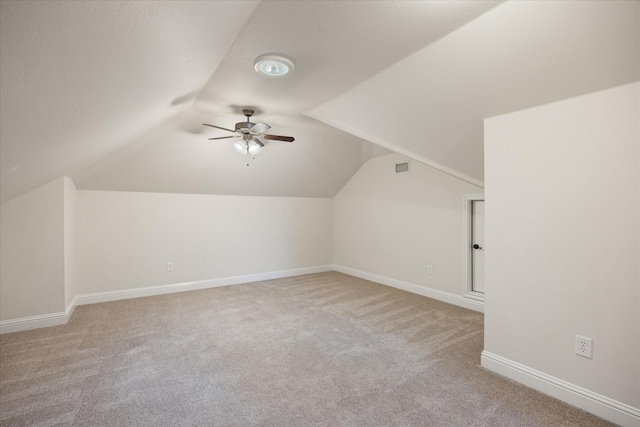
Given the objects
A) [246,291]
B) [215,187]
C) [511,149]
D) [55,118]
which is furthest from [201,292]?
[511,149]

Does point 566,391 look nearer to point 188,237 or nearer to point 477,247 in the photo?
point 477,247

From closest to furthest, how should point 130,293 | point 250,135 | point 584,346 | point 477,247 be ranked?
point 584,346 < point 250,135 < point 477,247 < point 130,293

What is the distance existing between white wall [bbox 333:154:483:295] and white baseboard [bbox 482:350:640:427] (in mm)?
1703

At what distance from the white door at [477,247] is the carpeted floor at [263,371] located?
1.54ft

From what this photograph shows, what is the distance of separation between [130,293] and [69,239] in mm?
1171

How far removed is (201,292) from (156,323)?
1256mm

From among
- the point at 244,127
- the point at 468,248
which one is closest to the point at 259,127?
the point at 244,127

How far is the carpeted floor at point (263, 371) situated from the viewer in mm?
1927

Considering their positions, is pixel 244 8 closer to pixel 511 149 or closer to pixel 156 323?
pixel 511 149

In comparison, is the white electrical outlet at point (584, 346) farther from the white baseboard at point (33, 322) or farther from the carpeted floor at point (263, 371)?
the white baseboard at point (33, 322)

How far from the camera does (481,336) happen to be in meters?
3.08

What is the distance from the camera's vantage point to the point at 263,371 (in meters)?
2.45

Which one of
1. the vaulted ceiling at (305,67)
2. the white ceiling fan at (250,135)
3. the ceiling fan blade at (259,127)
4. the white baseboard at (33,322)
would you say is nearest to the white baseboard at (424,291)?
the vaulted ceiling at (305,67)

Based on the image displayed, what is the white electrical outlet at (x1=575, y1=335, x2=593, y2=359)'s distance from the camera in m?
1.95
